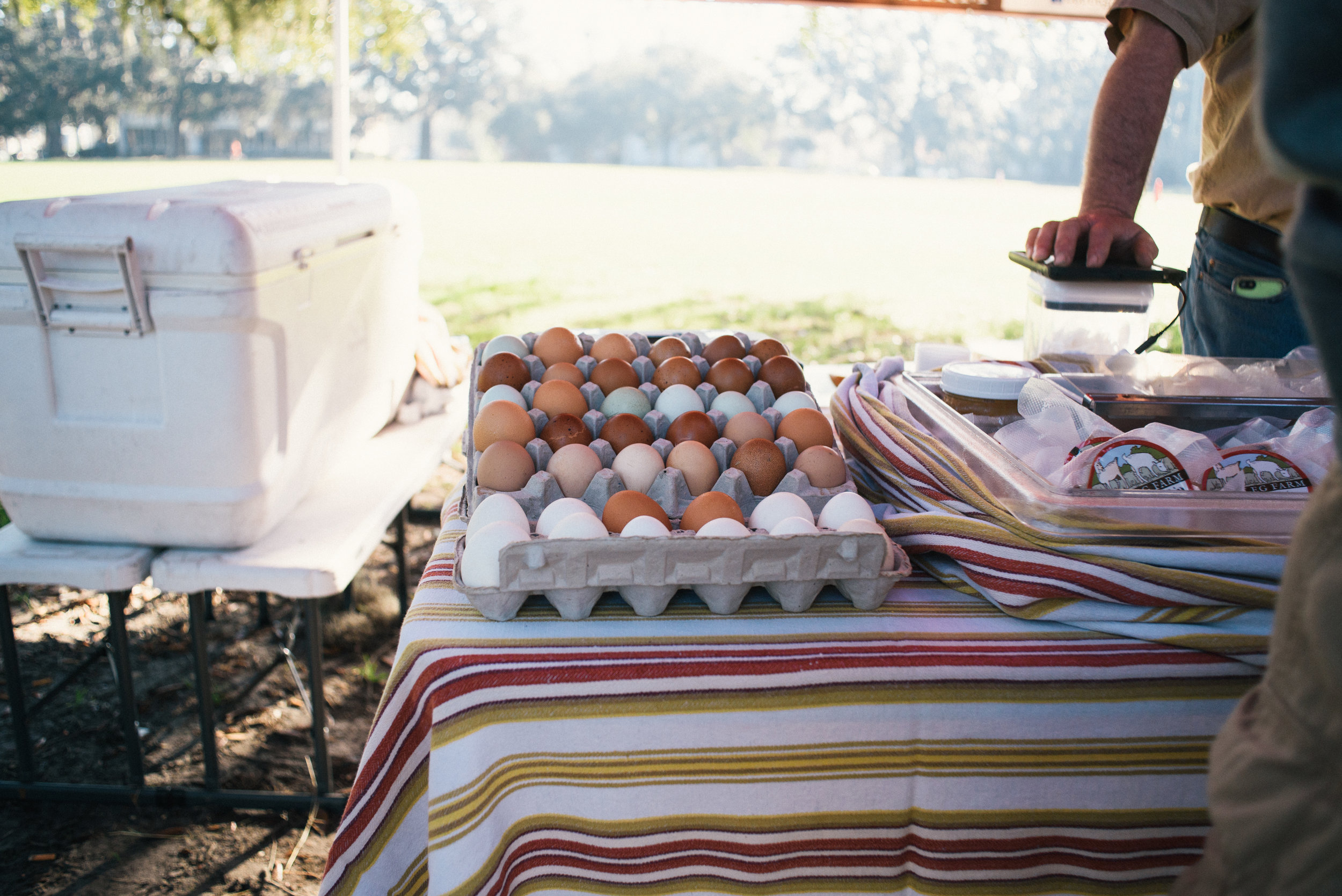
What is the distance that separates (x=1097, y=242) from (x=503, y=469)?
0.98 m

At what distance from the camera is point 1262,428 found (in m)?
1.11

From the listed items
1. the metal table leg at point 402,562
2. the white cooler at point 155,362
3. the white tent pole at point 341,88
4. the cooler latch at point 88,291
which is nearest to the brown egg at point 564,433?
the white cooler at point 155,362

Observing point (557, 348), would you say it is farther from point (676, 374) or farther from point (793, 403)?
point (793, 403)

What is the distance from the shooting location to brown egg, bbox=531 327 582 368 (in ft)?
4.55

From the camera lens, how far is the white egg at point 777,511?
3.11 ft

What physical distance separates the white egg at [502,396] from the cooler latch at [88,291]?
63 centimetres

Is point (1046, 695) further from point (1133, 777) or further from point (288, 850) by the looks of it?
point (288, 850)

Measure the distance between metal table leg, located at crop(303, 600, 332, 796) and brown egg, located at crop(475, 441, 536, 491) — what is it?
83cm

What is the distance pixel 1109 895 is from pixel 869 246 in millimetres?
14227

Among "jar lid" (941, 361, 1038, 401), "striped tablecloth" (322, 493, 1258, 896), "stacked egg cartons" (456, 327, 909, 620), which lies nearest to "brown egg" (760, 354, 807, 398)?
"stacked egg cartons" (456, 327, 909, 620)

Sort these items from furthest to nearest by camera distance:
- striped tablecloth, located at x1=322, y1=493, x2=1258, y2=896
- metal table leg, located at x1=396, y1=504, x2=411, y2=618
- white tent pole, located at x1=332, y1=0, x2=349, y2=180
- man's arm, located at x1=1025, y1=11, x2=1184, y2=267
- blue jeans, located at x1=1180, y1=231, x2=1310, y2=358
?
white tent pole, located at x1=332, y1=0, x2=349, y2=180 < metal table leg, located at x1=396, y1=504, x2=411, y2=618 < blue jeans, located at x1=1180, y1=231, x2=1310, y2=358 < man's arm, located at x1=1025, y1=11, x2=1184, y2=267 < striped tablecloth, located at x1=322, y1=493, x2=1258, y2=896

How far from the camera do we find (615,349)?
1.42 m

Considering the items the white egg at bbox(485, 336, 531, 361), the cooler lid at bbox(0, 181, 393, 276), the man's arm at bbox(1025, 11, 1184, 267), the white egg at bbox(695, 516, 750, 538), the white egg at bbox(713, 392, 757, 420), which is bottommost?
the white egg at bbox(695, 516, 750, 538)

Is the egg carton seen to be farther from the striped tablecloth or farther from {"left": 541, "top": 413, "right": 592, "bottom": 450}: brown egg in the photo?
{"left": 541, "top": 413, "right": 592, "bottom": 450}: brown egg
